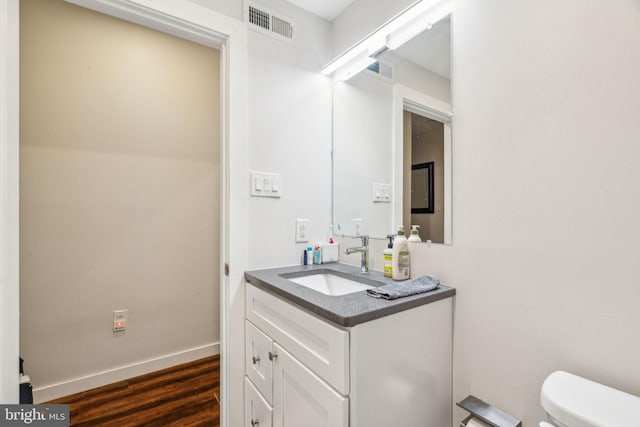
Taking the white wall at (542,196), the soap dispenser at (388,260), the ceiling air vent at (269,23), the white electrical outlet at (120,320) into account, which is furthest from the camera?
the white electrical outlet at (120,320)

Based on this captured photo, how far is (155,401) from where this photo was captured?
1803 mm

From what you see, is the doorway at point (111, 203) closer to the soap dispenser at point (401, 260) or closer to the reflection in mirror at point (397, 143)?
the reflection in mirror at point (397, 143)

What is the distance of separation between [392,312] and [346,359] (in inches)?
8.0

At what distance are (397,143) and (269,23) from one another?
3.11 feet

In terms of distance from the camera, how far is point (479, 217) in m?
1.08

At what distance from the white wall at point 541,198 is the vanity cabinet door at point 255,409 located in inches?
30.7

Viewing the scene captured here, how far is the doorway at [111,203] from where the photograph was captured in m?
1.77

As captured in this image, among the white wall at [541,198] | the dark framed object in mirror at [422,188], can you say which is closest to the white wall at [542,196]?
the white wall at [541,198]

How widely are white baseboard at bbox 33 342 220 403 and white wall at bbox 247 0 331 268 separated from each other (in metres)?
1.35

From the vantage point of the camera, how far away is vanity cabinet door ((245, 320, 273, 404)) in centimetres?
121

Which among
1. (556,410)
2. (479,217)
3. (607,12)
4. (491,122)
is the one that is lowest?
(556,410)

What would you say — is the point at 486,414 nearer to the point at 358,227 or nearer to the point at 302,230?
the point at 358,227

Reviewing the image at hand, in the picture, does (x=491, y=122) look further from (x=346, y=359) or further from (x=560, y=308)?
(x=346, y=359)

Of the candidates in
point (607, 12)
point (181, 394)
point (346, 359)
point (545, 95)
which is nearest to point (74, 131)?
point (181, 394)
